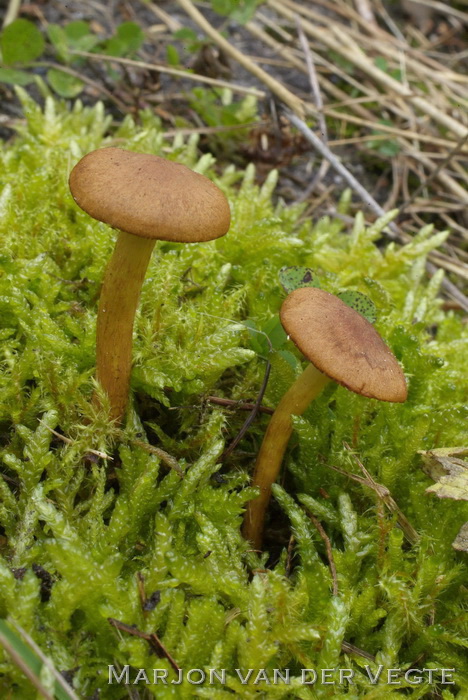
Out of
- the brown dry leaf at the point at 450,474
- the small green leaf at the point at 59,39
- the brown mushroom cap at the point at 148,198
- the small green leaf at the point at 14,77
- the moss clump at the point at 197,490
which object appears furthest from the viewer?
the small green leaf at the point at 59,39

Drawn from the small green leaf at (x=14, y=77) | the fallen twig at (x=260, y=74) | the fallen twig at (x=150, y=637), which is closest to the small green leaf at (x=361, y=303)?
the fallen twig at (x=150, y=637)

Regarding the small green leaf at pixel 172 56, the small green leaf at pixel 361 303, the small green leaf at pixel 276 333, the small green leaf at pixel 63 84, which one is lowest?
the small green leaf at pixel 276 333

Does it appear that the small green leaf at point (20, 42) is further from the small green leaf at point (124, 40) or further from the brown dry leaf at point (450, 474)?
the brown dry leaf at point (450, 474)

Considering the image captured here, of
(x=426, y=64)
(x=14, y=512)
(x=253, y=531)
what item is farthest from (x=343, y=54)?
(x=14, y=512)

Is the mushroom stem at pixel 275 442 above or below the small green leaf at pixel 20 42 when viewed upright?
below

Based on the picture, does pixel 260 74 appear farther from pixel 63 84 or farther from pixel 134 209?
pixel 134 209

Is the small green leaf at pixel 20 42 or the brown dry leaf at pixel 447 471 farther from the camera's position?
the small green leaf at pixel 20 42

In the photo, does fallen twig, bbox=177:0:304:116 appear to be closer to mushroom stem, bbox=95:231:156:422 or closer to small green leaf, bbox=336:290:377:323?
small green leaf, bbox=336:290:377:323

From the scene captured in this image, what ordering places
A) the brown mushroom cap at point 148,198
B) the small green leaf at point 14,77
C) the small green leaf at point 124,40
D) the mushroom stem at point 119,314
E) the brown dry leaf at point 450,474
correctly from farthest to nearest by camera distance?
the small green leaf at point 124,40
the small green leaf at point 14,77
the brown dry leaf at point 450,474
the mushroom stem at point 119,314
the brown mushroom cap at point 148,198
